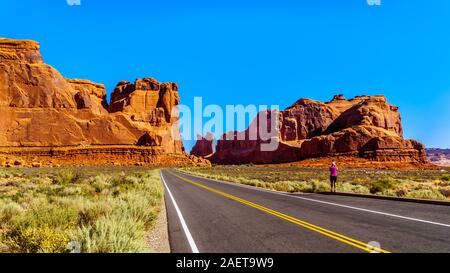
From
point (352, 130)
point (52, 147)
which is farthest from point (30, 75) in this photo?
point (352, 130)

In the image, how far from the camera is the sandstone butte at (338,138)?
111m

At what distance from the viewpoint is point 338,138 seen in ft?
405

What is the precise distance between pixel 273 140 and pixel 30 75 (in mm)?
108965

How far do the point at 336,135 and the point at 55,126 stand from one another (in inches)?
4140

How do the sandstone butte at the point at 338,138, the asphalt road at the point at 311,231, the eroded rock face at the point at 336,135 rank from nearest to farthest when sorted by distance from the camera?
1. the asphalt road at the point at 311,231
2. the sandstone butte at the point at 338,138
3. the eroded rock face at the point at 336,135

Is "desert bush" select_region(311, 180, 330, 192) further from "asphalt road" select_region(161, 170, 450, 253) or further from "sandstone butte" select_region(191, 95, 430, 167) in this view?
"sandstone butte" select_region(191, 95, 430, 167)

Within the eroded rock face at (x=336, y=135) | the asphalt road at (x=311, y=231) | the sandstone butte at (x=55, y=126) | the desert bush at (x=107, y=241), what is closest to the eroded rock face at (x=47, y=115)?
the sandstone butte at (x=55, y=126)

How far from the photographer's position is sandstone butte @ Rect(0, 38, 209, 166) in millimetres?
114438

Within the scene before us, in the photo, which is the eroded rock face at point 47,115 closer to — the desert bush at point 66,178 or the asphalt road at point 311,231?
the desert bush at point 66,178

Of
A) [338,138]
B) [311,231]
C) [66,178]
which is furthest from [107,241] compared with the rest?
[338,138]

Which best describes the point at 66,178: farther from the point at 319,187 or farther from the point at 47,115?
the point at 47,115

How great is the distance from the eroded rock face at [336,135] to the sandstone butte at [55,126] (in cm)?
4543
